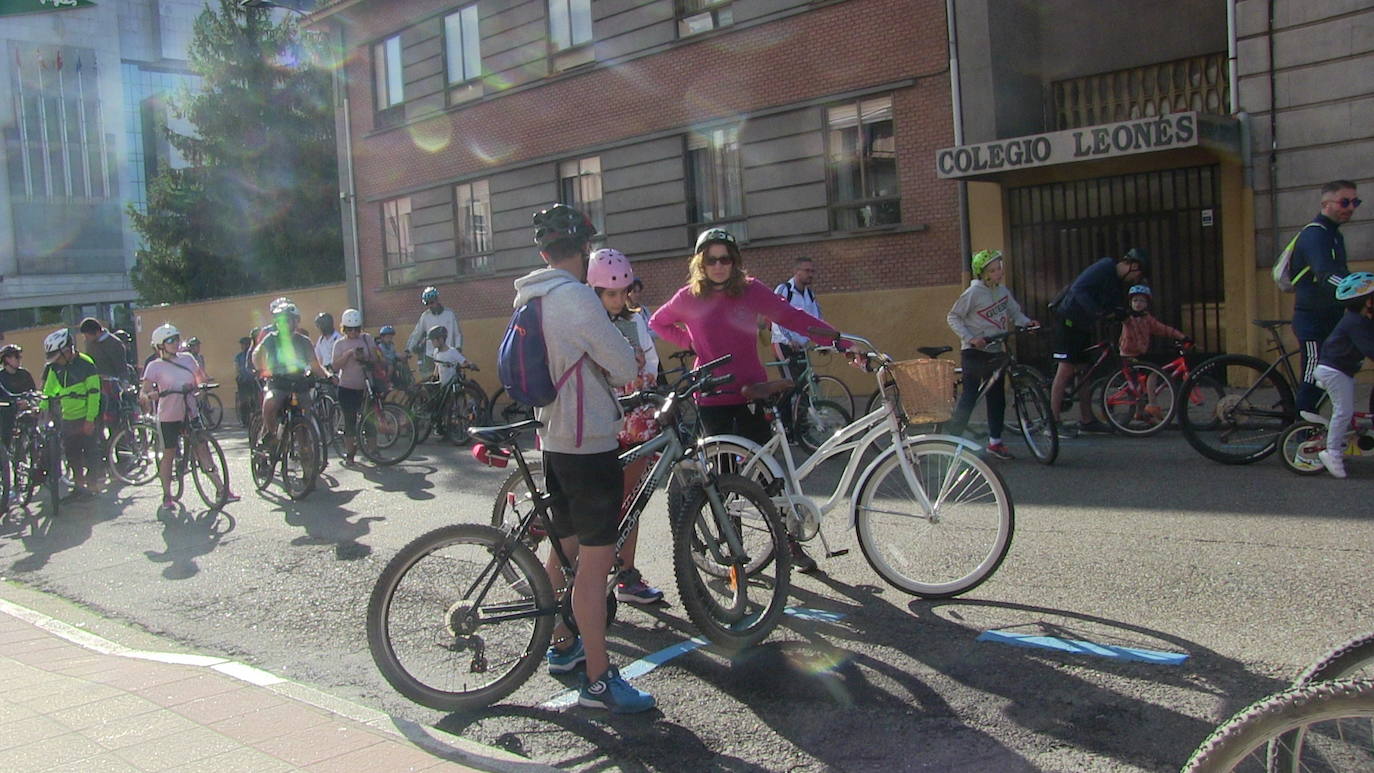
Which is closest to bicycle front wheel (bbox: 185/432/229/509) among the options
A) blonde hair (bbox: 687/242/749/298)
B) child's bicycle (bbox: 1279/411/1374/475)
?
blonde hair (bbox: 687/242/749/298)

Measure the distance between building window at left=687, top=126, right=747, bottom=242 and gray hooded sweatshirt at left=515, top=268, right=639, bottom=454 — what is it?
14.1m

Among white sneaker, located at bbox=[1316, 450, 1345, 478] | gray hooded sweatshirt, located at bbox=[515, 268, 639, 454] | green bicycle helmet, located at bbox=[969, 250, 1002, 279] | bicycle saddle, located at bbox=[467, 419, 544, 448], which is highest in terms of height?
green bicycle helmet, located at bbox=[969, 250, 1002, 279]

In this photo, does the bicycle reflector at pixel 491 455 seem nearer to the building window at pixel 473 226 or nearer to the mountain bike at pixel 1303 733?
the mountain bike at pixel 1303 733

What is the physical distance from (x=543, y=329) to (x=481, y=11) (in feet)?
65.4

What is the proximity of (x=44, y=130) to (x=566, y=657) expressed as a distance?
69.4 meters

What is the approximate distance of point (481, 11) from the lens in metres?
22.5

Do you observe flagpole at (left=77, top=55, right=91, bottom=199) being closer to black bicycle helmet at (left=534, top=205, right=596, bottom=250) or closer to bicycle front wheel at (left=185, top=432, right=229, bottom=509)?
bicycle front wheel at (left=185, top=432, right=229, bottom=509)

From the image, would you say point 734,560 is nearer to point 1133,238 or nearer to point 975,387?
point 975,387

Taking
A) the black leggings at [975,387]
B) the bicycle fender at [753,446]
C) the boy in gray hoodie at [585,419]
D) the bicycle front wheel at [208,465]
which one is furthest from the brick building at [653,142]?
the boy in gray hoodie at [585,419]

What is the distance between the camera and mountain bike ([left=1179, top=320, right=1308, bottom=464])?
8.27 metres

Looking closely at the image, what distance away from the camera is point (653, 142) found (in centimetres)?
1938

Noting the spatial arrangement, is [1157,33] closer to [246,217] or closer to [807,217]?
[807,217]

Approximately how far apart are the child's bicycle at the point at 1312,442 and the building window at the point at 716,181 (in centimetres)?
1094

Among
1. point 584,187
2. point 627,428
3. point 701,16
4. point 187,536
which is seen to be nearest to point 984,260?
point 627,428
